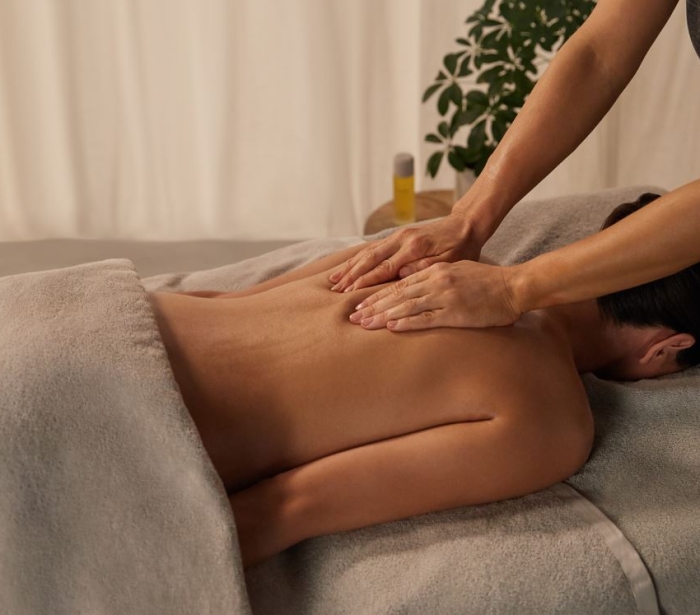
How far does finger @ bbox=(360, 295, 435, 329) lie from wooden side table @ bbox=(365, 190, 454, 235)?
0.98 meters

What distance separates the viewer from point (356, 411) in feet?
4.21

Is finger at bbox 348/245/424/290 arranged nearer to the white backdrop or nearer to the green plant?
the green plant

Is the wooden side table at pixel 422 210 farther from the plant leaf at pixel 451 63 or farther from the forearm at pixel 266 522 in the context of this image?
the forearm at pixel 266 522

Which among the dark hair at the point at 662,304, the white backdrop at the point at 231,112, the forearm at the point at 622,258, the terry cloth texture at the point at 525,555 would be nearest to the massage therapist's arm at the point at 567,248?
the forearm at the point at 622,258

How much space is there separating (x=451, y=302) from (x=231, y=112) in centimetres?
154

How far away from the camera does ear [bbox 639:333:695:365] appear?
4.77 feet

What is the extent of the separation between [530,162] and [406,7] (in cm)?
128

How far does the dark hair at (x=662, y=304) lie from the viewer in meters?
1.42

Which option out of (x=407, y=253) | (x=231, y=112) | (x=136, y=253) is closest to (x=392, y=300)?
(x=407, y=253)

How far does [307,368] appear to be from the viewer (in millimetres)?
1290

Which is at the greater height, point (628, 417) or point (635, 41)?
point (635, 41)

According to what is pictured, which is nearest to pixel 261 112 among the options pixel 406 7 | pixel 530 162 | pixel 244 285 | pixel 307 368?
pixel 406 7

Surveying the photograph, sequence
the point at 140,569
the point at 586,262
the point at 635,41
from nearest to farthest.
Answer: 1. the point at 140,569
2. the point at 586,262
3. the point at 635,41

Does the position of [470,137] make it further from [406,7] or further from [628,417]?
[628,417]
